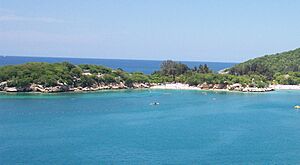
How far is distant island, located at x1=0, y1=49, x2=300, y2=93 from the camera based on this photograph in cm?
7706

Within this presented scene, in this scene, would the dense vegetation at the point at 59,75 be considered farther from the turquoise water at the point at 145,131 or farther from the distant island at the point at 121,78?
the turquoise water at the point at 145,131

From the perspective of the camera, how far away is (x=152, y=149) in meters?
35.2

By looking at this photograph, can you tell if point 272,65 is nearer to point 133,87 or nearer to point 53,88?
point 133,87

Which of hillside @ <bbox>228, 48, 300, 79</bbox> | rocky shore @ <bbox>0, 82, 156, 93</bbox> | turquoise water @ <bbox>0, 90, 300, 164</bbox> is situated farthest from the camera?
hillside @ <bbox>228, 48, 300, 79</bbox>

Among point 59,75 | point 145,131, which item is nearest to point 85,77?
point 59,75

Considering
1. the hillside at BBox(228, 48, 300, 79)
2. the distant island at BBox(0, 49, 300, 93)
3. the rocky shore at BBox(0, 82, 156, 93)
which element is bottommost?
the rocky shore at BBox(0, 82, 156, 93)

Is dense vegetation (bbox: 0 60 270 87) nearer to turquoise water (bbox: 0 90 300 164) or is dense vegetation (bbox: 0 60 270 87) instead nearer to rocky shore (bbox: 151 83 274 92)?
rocky shore (bbox: 151 83 274 92)

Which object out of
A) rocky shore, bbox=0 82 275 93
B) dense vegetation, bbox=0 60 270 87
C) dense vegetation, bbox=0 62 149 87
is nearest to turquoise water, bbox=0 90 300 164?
rocky shore, bbox=0 82 275 93

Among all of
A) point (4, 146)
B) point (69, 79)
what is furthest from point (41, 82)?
point (4, 146)

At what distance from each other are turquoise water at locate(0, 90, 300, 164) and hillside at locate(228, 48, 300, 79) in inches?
1500

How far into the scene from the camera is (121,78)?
90.8 metres

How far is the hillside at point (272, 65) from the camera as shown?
107562mm

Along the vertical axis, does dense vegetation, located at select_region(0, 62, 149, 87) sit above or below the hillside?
below

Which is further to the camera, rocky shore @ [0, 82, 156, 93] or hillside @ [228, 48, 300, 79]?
hillside @ [228, 48, 300, 79]
